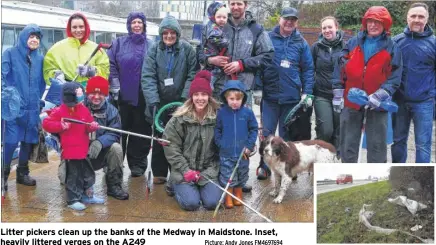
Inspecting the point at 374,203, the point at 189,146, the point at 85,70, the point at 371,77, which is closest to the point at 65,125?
the point at 85,70

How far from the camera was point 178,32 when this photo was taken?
184 inches

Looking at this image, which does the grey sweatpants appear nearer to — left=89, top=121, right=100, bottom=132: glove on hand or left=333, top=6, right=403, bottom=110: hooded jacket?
left=333, top=6, right=403, bottom=110: hooded jacket

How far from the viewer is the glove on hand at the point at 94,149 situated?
14.2ft

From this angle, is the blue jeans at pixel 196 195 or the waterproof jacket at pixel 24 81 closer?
the blue jeans at pixel 196 195

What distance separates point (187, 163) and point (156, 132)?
0.62 metres

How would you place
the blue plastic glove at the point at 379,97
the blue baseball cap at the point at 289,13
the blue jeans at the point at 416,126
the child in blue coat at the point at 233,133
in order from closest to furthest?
the blue plastic glove at the point at 379,97 < the child in blue coat at the point at 233,133 < the blue jeans at the point at 416,126 < the blue baseball cap at the point at 289,13

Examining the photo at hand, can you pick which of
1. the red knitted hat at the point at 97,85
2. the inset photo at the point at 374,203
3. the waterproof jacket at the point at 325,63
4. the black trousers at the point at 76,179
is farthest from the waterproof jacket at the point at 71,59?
the inset photo at the point at 374,203

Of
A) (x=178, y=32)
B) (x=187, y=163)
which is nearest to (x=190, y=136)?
(x=187, y=163)

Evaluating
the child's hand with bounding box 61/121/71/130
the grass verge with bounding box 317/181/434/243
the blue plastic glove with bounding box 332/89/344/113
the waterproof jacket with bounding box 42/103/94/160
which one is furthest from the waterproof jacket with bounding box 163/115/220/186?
the grass verge with bounding box 317/181/434/243

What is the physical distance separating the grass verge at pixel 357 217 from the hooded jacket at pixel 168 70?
1.79 meters

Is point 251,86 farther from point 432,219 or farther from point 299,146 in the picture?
point 432,219

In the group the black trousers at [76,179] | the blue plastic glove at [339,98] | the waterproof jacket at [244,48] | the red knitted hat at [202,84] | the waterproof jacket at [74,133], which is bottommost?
the black trousers at [76,179]

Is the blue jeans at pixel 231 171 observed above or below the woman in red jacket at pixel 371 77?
below

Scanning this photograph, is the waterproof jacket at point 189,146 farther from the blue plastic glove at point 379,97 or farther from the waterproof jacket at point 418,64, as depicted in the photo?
the waterproof jacket at point 418,64
